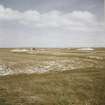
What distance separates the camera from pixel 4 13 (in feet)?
8.35

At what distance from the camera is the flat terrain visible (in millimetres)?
2500

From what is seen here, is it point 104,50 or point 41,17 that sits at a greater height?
point 41,17

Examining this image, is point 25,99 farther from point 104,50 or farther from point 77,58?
point 104,50

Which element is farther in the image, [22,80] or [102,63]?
[102,63]

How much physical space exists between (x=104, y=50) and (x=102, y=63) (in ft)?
0.67

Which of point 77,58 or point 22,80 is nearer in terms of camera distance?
point 22,80

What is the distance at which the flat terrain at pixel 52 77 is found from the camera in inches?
98.4

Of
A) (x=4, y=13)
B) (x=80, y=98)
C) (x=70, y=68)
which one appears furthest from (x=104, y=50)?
(x=4, y=13)

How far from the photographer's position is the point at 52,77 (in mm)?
2578

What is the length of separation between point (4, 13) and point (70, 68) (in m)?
1.26

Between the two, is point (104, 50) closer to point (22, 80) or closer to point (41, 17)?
point (41, 17)

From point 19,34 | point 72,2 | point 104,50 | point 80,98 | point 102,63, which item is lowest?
point 80,98

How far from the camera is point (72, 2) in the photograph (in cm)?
265

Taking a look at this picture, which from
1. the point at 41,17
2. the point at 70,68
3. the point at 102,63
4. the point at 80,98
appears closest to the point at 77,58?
the point at 70,68
